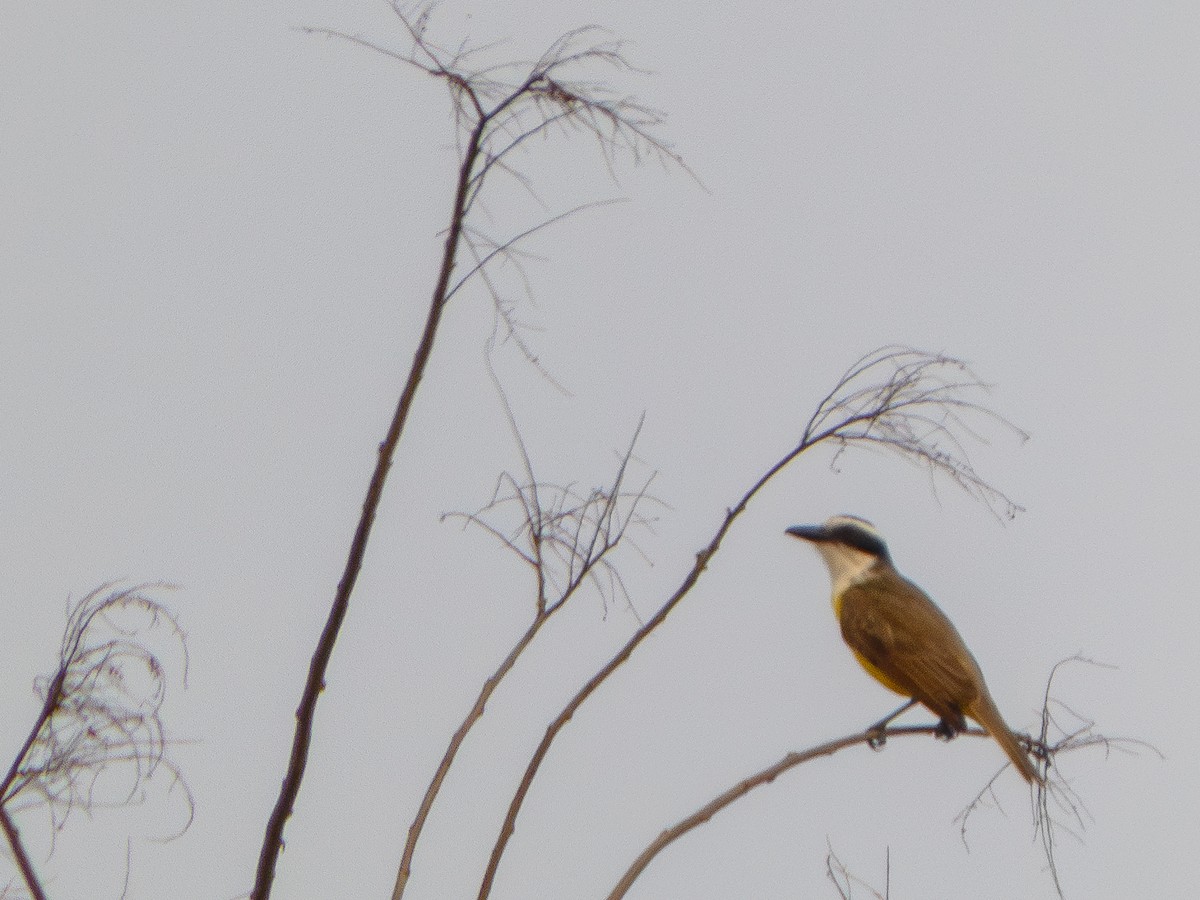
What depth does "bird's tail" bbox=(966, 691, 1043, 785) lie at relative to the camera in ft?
13.4

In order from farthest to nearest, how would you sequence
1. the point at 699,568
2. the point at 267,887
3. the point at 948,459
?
1. the point at 948,459
2. the point at 699,568
3. the point at 267,887

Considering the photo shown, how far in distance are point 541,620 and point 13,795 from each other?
1.08 metres

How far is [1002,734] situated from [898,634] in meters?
1.33

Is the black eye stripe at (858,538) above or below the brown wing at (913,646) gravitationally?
above

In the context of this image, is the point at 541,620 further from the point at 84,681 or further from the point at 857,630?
the point at 857,630

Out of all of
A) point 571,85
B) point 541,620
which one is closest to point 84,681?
point 541,620

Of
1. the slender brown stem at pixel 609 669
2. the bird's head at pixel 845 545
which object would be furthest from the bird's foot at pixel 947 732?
the slender brown stem at pixel 609 669

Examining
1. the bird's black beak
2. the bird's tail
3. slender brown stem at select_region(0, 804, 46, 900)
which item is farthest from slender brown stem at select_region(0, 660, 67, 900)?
the bird's black beak

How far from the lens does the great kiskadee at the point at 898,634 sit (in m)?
6.00

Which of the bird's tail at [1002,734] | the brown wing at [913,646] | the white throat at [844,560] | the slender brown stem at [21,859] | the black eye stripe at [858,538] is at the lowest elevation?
the slender brown stem at [21,859]

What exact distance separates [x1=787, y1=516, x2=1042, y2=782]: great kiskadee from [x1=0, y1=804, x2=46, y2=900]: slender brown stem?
3416 millimetres

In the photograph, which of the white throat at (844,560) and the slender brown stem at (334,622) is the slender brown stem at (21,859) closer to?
the slender brown stem at (334,622)

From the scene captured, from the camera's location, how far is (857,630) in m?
6.56

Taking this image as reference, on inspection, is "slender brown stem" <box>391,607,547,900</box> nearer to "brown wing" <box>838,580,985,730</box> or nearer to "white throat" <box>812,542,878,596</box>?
"brown wing" <box>838,580,985,730</box>
